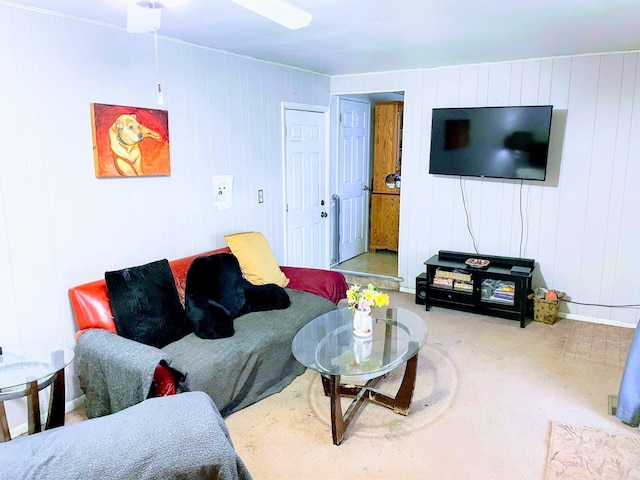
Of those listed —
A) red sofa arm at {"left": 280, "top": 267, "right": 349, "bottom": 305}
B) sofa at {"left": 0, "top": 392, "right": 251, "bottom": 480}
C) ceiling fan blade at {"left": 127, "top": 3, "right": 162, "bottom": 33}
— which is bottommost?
red sofa arm at {"left": 280, "top": 267, "right": 349, "bottom": 305}

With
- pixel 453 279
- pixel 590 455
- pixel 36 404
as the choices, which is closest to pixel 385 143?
pixel 453 279

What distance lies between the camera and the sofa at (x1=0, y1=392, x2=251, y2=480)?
4.08 feet

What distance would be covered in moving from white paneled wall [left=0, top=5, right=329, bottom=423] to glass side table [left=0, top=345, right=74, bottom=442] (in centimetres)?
28

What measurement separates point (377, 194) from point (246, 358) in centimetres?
411

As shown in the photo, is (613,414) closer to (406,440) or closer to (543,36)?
(406,440)

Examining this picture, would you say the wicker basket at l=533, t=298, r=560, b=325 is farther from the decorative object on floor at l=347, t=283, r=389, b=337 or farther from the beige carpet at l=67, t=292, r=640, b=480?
the decorative object on floor at l=347, t=283, r=389, b=337

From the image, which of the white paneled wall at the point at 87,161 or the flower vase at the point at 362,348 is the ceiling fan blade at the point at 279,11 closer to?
the white paneled wall at the point at 87,161

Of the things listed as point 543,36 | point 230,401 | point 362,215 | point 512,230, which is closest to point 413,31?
point 543,36

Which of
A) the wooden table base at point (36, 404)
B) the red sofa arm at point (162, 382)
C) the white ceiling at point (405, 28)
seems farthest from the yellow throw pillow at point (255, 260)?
the wooden table base at point (36, 404)

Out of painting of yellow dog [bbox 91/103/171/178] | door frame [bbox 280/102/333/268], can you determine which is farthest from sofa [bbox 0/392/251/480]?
door frame [bbox 280/102/333/268]

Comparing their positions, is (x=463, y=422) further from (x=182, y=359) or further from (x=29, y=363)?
(x=29, y=363)

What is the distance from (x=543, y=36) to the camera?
3.21 metres

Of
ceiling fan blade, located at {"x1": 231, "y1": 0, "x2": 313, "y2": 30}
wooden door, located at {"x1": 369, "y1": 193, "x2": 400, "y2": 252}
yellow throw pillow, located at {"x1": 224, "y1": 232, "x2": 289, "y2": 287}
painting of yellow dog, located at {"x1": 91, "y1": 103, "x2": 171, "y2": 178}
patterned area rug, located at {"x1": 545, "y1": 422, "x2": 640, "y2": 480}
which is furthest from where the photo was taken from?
wooden door, located at {"x1": 369, "y1": 193, "x2": 400, "y2": 252}

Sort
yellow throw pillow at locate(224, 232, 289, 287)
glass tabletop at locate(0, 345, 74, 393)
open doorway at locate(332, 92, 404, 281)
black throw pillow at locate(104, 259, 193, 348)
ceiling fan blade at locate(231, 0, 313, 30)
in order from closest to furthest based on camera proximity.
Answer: ceiling fan blade at locate(231, 0, 313, 30) → glass tabletop at locate(0, 345, 74, 393) → black throw pillow at locate(104, 259, 193, 348) → yellow throw pillow at locate(224, 232, 289, 287) → open doorway at locate(332, 92, 404, 281)
